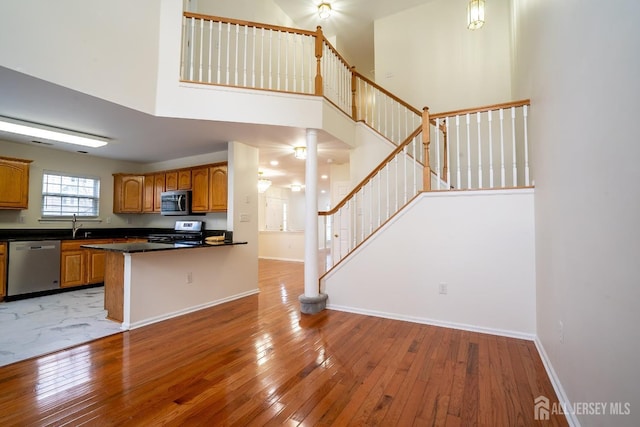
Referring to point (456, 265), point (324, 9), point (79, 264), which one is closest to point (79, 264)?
point (79, 264)

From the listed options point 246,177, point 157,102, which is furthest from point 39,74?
point 246,177

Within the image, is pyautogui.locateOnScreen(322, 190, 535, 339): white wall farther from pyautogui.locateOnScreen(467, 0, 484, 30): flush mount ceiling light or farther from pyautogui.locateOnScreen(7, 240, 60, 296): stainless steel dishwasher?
pyautogui.locateOnScreen(7, 240, 60, 296): stainless steel dishwasher

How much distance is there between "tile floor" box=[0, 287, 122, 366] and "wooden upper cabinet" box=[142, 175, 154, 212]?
180 cm

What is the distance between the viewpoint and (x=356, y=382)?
7.18ft

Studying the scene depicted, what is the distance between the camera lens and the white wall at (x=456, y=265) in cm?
306

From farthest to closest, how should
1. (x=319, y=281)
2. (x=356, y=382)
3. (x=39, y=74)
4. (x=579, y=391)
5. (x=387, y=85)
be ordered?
(x=387, y=85), (x=319, y=281), (x=39, y=74), (x=356, y=382), (x=579, y=391)

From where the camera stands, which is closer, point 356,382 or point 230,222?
point 356,382

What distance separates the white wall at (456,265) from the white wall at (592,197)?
0.57m

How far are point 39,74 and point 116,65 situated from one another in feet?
Result: 2.26

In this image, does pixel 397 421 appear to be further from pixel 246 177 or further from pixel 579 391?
pixel 246 177

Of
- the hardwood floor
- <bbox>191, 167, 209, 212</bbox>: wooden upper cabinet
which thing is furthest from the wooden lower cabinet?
the hardwood floor

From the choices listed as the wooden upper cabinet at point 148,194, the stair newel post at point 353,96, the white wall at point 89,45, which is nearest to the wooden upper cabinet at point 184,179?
the wooden upper cabinet at point 148,194

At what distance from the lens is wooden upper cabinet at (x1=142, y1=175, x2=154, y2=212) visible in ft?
18.4

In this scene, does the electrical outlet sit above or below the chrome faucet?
below
